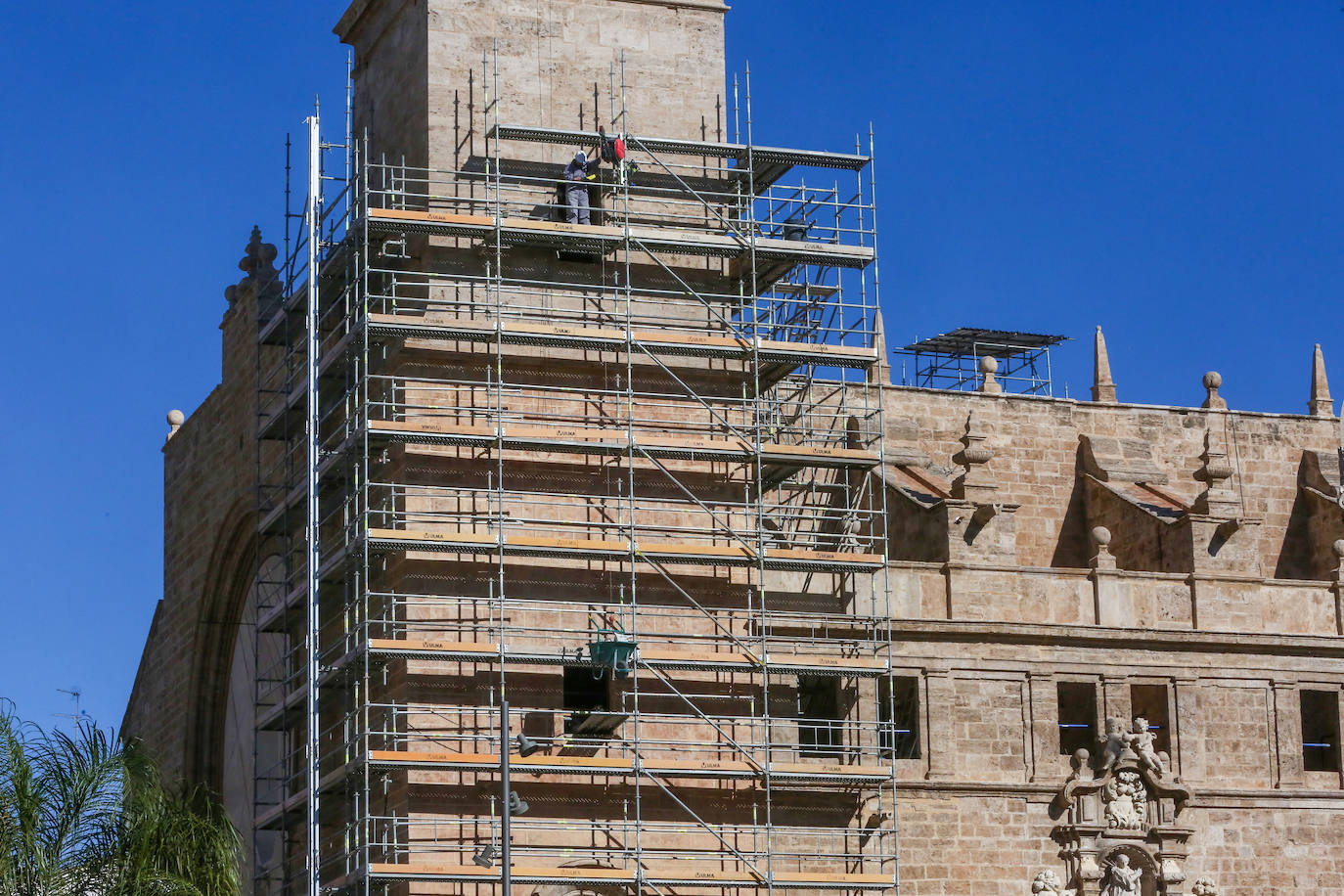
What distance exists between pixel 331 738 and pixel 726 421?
7.38m

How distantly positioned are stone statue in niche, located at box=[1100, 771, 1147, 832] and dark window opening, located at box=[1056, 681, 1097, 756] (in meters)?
0.78

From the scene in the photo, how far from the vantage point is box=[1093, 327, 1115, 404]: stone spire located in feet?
176

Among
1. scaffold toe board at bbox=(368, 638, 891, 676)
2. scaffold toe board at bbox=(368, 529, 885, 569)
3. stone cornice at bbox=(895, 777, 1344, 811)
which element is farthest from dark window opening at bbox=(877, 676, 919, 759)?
scaffold toe board at bbox=(368, 529, 885, 569)

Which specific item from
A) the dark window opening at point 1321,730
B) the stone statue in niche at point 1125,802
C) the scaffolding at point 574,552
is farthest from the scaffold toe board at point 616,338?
the dark window opening at point 1321,730

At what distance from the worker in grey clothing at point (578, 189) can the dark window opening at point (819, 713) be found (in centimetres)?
758

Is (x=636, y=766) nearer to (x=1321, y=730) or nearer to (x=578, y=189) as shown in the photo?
(x=578, y=189)

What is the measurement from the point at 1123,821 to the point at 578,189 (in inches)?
487

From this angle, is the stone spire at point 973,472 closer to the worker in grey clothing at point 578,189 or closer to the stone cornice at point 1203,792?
the stone cornice at point 1203,792

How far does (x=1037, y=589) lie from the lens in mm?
44062

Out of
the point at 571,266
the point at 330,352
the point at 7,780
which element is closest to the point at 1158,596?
the point at 571,266

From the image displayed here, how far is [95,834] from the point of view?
36250 millimetres

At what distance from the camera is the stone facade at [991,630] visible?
42.5m

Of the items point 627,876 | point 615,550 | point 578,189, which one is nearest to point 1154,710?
point 615,550

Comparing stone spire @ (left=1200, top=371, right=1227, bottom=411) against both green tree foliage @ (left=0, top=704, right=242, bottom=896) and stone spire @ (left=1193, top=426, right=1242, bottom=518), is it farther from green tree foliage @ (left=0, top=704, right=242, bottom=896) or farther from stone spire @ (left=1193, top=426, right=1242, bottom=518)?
green tree foliage @ (left=0, top=704, right=242, bottom=896)
